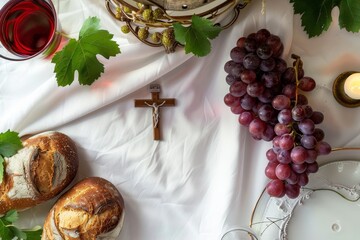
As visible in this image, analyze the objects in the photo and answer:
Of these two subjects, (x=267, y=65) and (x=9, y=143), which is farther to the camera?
(x=9, y=143)

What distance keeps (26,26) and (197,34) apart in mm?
392

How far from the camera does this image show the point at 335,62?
2.66ft

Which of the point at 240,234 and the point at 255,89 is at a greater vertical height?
the point at 255,89

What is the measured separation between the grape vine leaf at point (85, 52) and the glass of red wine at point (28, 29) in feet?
0.25

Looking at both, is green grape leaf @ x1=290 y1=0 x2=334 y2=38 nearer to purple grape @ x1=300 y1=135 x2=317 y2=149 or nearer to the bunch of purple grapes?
the bunch of purple grapes

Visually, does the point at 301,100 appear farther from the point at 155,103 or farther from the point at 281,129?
the point at 155,103

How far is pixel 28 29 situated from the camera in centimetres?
86

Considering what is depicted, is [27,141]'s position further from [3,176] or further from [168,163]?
[168,163]

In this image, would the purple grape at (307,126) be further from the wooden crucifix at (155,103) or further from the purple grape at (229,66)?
the wooden crucifix at (155,103)

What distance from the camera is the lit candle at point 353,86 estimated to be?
0.77m

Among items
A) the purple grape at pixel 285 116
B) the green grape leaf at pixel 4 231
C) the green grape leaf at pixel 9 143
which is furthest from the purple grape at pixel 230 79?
the green grape leaf at pixel 4 231

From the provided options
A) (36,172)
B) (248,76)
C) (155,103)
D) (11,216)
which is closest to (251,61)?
(248,76)

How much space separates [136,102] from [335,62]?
424 millimetres

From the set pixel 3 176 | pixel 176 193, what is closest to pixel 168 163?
pixel 176 193
